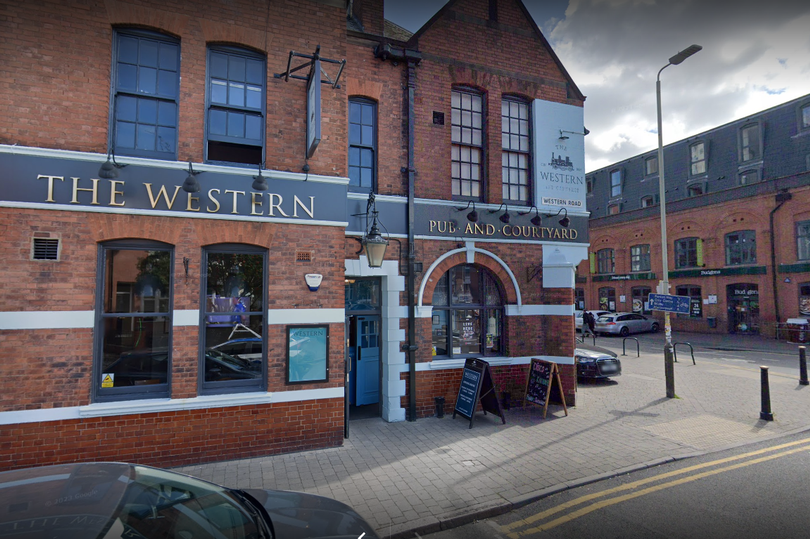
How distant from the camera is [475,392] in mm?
8023

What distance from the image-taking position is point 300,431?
6676mm

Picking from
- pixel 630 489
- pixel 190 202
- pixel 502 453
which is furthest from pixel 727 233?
pixel 190 202

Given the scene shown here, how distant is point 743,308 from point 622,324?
6.93 metres

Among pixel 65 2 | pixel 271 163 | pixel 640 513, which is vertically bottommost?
pixel 640 513

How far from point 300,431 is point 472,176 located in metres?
6.58

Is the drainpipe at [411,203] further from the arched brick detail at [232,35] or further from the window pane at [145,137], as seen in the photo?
the window pane at [145,137]

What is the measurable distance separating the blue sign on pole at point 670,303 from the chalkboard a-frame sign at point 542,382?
3.48 meters

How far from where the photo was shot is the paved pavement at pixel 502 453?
17.0ft

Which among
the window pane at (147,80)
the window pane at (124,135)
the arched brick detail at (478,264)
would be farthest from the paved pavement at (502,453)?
the window pane at (147,80)

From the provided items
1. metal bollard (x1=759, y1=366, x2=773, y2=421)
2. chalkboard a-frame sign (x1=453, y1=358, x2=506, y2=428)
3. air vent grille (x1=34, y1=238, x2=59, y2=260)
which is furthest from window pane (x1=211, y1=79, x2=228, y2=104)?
metal bollard (x1=759, y1=366, x2=773, y2=421)

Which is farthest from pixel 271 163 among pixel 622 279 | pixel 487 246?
pixel 622 279

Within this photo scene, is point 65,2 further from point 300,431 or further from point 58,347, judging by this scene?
point 300,431

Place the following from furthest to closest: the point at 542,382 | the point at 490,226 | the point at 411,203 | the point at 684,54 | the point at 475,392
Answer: the point at 684,54, the point at 490,226, the point at 542,382, the point at 411,203, the point at 475,392

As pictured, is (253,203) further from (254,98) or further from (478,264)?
(478,264)
